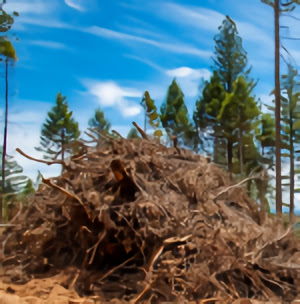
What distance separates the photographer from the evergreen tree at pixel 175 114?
2847 cm

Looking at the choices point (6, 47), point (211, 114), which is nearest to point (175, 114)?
point (211, 114)

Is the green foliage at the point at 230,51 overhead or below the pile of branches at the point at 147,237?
overhead

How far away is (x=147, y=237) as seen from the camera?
15.3 feet

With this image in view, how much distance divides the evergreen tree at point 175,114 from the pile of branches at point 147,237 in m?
22.2

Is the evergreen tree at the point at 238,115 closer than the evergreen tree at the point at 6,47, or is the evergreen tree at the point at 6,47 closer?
the evergreen tree at the point at 6,47

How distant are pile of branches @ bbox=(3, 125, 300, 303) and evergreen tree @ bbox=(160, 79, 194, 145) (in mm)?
22247

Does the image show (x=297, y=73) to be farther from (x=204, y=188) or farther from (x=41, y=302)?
(x=41, y=302)

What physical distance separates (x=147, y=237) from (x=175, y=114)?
2491 centimetres

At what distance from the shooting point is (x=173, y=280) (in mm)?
4371

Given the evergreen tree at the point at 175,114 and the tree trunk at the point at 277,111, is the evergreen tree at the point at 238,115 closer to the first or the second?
the evergreen tree at the point at 175,114

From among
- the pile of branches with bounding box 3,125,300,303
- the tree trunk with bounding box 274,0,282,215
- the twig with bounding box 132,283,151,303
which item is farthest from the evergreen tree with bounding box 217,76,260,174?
the twig with bounding box 132,283,151,303

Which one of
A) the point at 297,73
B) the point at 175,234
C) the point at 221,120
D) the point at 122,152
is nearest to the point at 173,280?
the point at 175,234

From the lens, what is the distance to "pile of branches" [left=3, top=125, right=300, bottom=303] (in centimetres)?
450

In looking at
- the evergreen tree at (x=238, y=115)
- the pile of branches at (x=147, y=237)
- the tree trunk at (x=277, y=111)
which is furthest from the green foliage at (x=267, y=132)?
the pile of branches at (x=147, y=237)
